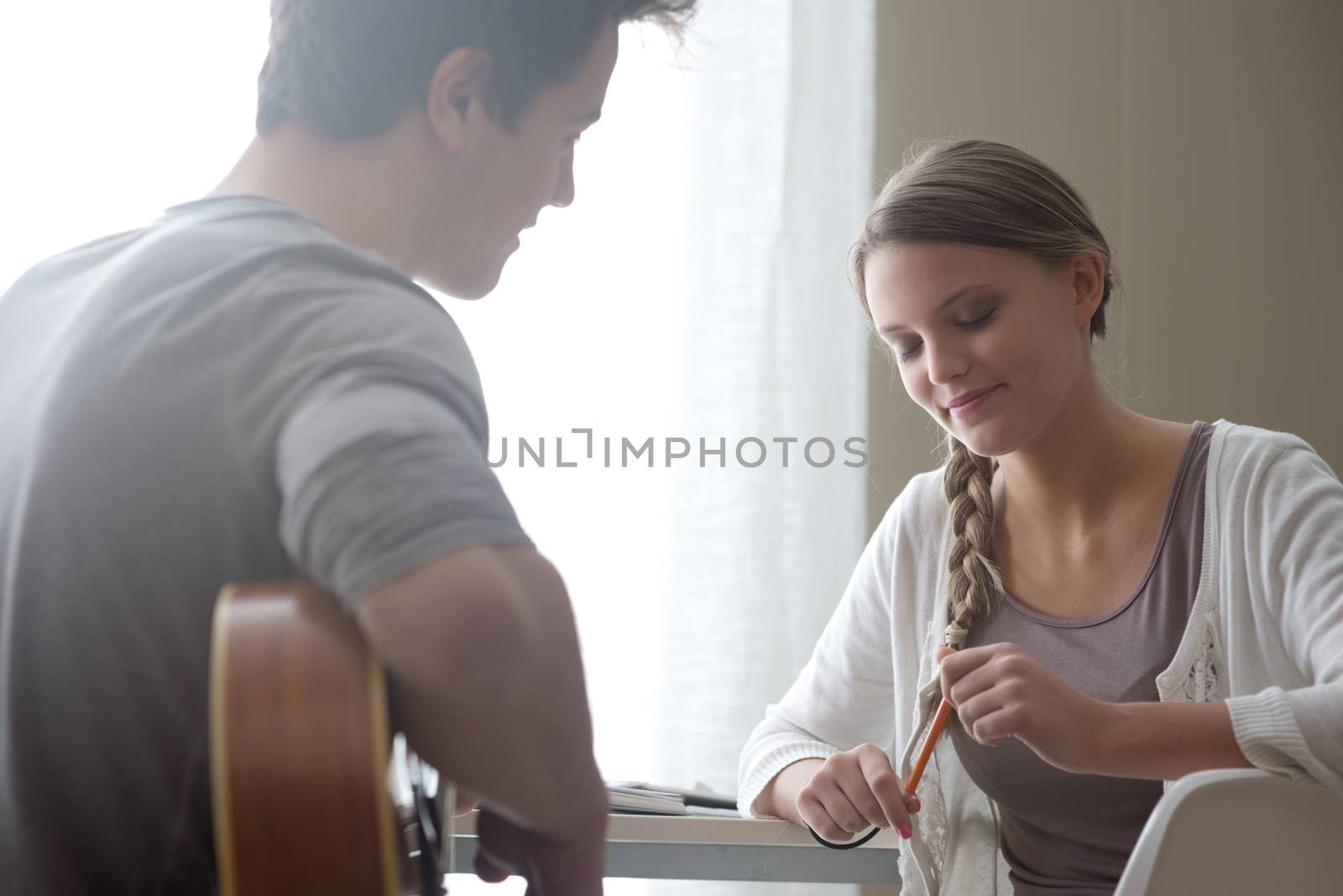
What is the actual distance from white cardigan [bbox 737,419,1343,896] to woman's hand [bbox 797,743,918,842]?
0.06 meters

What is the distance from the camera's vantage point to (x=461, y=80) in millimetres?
673

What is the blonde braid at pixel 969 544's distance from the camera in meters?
1.32

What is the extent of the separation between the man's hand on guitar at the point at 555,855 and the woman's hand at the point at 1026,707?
49 centimetres

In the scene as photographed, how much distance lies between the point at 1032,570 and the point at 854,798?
0.36 meters

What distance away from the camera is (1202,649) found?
45.1 inches

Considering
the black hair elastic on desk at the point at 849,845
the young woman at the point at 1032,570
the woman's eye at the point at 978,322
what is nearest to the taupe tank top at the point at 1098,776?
the young woman at the point at 1032,570

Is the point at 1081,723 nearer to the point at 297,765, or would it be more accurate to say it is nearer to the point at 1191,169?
the point at 297,765

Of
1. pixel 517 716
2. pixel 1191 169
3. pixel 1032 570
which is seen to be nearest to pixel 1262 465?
pixel 1032 570

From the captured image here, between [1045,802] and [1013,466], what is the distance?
1.25ft

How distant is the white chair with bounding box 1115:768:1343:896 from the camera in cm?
83

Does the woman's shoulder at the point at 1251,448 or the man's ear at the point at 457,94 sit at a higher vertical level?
the man's ear at the point at 457,94

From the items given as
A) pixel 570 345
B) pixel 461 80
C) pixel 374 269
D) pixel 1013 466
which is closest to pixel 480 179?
pixel 461 80

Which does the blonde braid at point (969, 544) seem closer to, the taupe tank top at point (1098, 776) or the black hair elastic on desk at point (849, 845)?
the taupe tank top at point (1098, 776)

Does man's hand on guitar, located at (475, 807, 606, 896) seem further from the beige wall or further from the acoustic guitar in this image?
the beige wall
